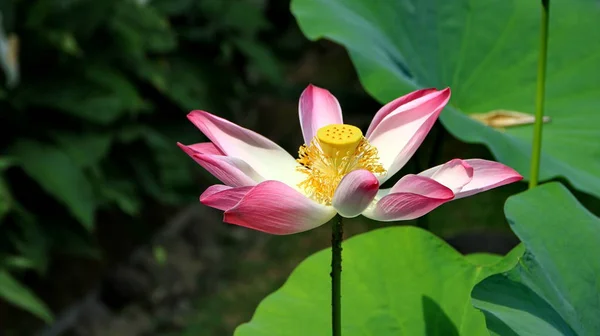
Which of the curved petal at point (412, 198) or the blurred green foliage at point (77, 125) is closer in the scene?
the curved petal at point (412, 198)

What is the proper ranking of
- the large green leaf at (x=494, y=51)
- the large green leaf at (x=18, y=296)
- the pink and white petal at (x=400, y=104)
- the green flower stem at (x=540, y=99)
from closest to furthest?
the pink and white petal at (x=400, y=104) → the green flower stem at (x=540, y=99) → the large green leaf at (x=494, y=51) → the large green leaf at (x=18, y=296)

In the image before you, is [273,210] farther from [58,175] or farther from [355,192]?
[58,175]

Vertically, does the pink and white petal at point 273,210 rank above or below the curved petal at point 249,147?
below

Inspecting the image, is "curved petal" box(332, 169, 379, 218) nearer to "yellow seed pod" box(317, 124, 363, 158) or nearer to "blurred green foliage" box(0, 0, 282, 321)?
"yellow seed pod" box(317, 124, 363, 158)

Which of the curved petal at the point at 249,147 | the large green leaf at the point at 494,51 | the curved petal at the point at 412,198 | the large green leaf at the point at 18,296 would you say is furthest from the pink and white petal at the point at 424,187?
the large green leaf at the point at 18,296

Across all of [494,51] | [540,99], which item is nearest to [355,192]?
[540,99]

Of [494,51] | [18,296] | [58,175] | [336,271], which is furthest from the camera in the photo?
[58,175]

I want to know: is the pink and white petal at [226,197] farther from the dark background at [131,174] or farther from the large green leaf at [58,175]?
the large green leaf at [58,175]
